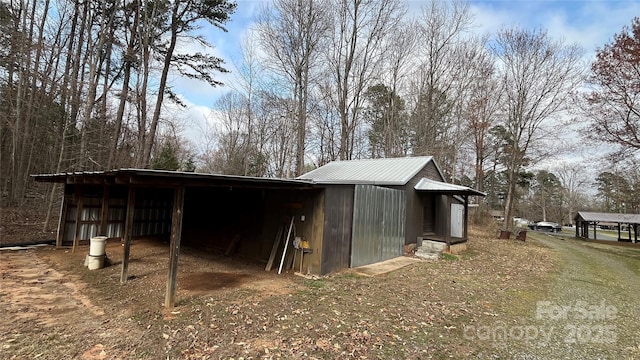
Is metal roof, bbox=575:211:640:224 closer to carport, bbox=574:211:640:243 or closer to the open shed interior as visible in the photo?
carport, bbox=574:211:640:243

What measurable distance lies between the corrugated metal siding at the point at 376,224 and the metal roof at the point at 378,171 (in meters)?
1.06

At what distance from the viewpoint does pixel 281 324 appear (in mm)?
4180

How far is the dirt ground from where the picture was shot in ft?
11.5

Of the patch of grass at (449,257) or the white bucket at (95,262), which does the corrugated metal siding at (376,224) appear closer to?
the patch of grass at (449,257)

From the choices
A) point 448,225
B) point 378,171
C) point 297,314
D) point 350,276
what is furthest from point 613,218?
point 297,314

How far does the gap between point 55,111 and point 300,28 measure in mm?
12408

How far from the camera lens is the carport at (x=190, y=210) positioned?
5.39 meters

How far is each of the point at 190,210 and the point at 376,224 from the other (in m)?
6.74

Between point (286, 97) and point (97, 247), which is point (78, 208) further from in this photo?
point (286, 97)

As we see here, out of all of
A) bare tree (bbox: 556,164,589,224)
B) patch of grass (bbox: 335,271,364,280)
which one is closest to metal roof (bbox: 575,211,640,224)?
bare tree (bbox: 556,164,589,224)

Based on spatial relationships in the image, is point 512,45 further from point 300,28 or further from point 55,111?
point 55,111

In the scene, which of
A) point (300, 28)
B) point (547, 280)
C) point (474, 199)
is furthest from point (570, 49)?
point (547, 280)

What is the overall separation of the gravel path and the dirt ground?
1.25 ft

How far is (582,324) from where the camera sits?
461cm
